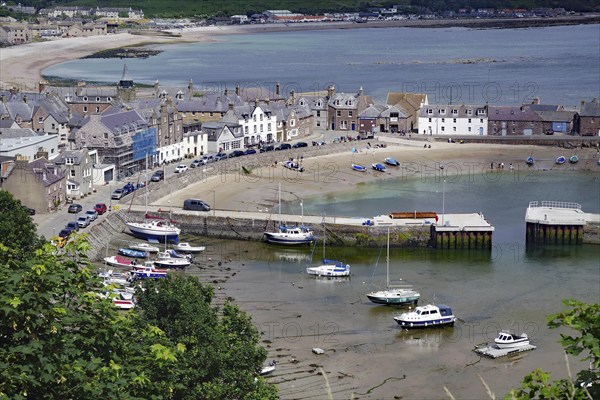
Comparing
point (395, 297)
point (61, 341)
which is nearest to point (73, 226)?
point (395, 297)

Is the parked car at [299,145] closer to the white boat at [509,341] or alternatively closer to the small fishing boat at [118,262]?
the small fishing boat at [118,262]

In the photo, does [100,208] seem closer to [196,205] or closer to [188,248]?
[196,205]


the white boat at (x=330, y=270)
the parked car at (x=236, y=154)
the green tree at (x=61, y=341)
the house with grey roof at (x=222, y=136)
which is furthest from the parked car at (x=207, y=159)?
the green tree at (x=61, y=341)

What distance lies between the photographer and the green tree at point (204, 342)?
16547 millimetres

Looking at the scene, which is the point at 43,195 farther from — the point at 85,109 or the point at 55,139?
the point at 85,109

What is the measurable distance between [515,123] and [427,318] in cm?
3427

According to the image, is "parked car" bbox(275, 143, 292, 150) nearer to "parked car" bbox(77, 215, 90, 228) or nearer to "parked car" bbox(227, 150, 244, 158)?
"parked car" bbox(227, 150, 244, 158)

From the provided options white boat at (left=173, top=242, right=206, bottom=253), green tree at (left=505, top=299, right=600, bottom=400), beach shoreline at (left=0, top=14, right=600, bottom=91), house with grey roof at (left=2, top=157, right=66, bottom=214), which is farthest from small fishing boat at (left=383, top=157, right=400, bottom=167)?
green tree at (left=505, top=299, right=600, bottom=400)

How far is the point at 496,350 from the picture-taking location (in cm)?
2588

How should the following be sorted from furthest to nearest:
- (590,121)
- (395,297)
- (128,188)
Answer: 1. (590,121)
2. (128,188)
3. (395,297)

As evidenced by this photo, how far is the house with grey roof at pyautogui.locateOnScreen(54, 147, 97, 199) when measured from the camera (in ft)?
140

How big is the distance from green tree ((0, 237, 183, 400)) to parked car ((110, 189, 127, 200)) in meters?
30.1

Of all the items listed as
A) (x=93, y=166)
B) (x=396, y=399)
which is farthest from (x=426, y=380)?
(x=93, y=166)

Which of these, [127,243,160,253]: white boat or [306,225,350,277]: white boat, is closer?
[306,225,350,277]: white boat
